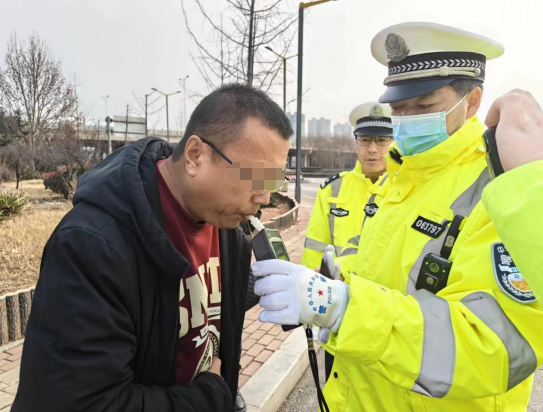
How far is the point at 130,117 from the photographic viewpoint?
1989 cm

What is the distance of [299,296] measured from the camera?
1.24m

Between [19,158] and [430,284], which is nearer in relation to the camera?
[430,284]

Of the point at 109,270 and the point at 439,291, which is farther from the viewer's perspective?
the point at 439,291

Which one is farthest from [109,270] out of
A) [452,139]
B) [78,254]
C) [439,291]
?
[452,139]

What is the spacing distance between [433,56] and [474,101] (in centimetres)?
29

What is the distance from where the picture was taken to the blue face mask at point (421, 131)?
1.66 metres

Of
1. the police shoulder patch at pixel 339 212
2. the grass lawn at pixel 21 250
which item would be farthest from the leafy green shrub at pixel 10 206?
the police shoulder patch at pixel 339 212

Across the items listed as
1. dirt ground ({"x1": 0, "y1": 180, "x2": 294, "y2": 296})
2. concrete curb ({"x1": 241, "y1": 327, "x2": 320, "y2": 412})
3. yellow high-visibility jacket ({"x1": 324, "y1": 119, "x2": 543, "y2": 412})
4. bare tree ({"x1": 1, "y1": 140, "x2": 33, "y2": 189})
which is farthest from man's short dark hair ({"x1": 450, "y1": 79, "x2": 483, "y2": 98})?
bare tree ({"x1": 1, "y1": 140, "x2": 33, "y2": 189})

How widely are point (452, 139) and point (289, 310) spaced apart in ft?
3.06

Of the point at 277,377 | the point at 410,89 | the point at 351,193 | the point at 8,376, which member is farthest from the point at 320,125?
the point at 410,89

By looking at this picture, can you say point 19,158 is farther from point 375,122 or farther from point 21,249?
point 375,122

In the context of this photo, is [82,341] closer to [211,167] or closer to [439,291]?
[211,167]

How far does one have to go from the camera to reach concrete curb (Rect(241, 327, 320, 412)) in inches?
102

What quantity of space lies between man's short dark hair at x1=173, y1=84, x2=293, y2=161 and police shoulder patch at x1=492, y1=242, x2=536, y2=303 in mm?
821
